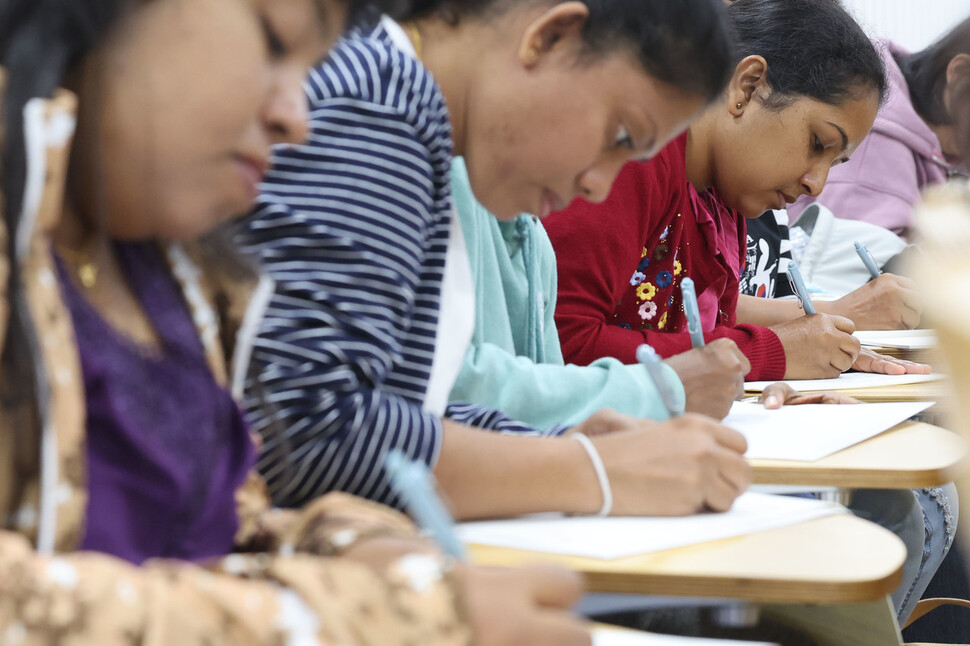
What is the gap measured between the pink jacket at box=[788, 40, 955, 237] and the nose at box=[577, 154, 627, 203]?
8.95 feet

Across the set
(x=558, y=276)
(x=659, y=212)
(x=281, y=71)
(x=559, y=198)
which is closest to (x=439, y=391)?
(x=559, y=198)

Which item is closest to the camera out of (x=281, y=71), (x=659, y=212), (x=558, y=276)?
(x=281, y=71)

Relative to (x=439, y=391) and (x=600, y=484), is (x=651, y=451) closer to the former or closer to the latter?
(x=600, y=484)

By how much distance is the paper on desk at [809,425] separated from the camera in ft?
3.74

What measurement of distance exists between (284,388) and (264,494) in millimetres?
77

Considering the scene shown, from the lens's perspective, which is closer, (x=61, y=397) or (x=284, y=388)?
(x=61, y=397)

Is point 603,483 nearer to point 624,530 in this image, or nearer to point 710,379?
point 624,530

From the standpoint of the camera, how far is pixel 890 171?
3.71 metres

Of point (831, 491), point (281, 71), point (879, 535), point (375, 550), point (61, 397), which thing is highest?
point (281, 71)

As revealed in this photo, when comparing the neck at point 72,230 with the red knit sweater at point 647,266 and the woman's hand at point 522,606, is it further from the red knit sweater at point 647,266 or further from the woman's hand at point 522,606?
the red knit sweater at point 647,266

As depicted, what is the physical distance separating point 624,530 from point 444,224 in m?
0.32

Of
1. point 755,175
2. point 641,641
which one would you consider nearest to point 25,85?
point 641,641

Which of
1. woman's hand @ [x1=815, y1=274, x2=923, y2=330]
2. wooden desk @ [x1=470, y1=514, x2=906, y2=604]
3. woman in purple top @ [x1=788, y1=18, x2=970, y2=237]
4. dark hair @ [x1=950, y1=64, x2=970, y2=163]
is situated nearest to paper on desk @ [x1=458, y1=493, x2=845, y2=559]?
Result: wooden desk @ [x1=470, y1=514, x2=906, y2=604]

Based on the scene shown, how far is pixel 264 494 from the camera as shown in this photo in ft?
2.46
